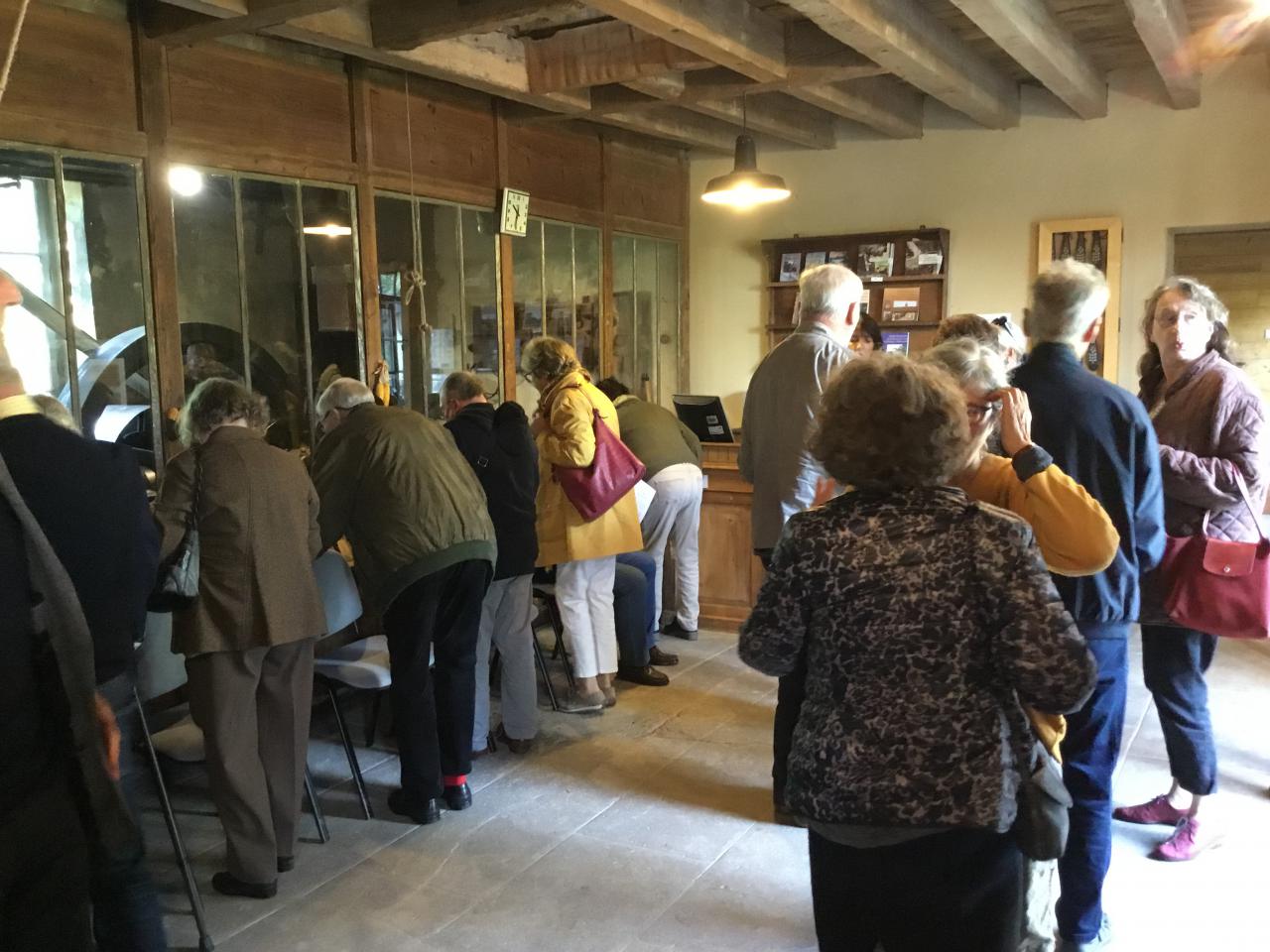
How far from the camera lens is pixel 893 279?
6914 mm

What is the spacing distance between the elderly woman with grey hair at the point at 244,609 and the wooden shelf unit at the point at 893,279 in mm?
5009

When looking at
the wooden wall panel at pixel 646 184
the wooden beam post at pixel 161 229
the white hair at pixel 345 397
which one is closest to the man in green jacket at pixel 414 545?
the white hair at pixel 345 397

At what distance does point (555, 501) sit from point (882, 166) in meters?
4.22

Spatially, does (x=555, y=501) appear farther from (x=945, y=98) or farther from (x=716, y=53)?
(x=945, y=98)

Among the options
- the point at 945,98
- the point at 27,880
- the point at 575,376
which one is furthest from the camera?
the point at 945,98

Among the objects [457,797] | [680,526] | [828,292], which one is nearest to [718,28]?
[828,292]

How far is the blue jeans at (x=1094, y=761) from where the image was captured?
216cm

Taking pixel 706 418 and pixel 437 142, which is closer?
pixel 437 142

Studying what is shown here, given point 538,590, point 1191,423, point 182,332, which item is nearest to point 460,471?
point 538,590

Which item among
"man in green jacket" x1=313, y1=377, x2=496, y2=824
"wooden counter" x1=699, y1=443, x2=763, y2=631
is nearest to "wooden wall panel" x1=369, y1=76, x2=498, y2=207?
"wooden counter" x1=699, y1=443, x2=763, y2=631

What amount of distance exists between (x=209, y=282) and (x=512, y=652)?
197 cm

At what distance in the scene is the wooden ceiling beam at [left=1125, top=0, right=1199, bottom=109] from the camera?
13.6ft

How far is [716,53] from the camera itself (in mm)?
4250

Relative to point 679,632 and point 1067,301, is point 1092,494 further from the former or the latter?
point 679,632
